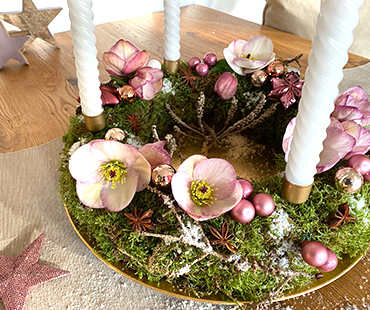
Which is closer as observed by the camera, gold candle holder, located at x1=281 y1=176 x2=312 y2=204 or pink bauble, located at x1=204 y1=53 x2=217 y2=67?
gold candle holder, located at x1=281 y1=176 x2=312 y2=204

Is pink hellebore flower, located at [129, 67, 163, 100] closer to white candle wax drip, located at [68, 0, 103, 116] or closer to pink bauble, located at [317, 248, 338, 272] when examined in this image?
white candle wax drip, located at [68, 0, 103, 116]

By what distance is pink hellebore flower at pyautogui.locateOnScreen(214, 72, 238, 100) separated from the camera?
0.69 metres

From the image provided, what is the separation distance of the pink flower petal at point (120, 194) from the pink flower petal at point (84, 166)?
0.03 m

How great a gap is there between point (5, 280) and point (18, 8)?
1281 millimetres

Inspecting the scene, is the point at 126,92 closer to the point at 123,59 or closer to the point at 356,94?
the point at 123,59

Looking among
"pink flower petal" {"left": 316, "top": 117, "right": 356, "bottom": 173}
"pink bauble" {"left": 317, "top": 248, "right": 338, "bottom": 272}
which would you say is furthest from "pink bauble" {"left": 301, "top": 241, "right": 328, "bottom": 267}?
"pink flower petal" {"left": 316, "top": 117, "right": 356, "bottom": 173}

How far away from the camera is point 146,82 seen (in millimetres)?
641

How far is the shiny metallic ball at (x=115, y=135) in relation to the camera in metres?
0.55

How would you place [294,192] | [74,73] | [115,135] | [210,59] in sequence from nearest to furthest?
[294,192], [115,135], [210,59], [74,73]

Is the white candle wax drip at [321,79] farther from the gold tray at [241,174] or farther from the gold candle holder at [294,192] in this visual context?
the gold tray at [241,174]

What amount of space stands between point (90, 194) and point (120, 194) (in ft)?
0.15

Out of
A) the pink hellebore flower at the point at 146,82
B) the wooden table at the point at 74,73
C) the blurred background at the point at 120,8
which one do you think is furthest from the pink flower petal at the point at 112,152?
the blurred background at the point at 120,8

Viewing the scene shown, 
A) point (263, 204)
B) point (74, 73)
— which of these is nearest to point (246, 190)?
point (263, 204)

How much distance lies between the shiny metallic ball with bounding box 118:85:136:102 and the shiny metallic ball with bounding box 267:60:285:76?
30cm
